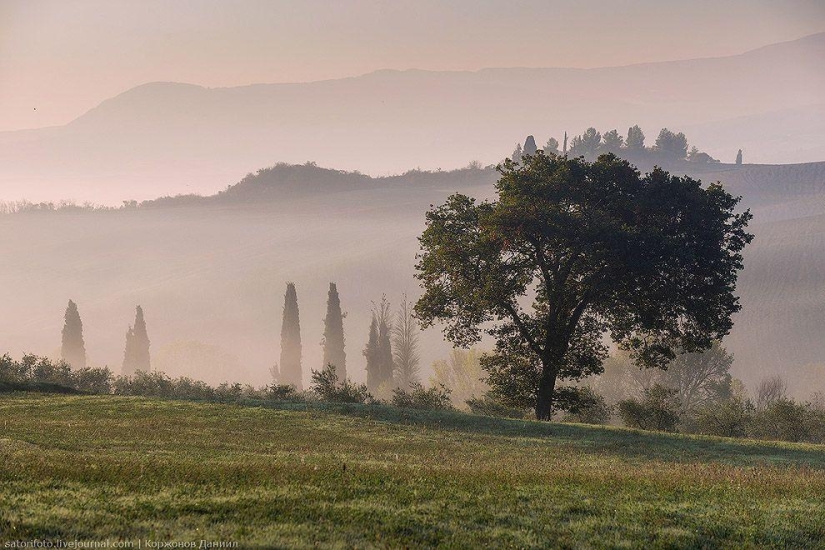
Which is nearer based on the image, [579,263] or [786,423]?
[579,263]

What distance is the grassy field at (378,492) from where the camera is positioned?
43.8 ft

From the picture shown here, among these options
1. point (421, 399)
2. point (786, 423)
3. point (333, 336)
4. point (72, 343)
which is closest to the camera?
point (786, 423)

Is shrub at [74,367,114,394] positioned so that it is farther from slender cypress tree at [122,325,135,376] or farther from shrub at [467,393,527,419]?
slender cypress tree at [122,325,135,376]

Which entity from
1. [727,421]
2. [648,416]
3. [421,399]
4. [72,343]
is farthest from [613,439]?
[72,343]

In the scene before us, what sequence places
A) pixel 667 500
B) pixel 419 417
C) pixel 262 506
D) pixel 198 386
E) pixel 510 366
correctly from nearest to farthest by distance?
pixel 262 506 → pixel 667 500 → pixel 419 417 → pixel 510 366 → pixel 198 386

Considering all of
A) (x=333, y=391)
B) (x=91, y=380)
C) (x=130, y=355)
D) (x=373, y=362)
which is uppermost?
(x=130, y=355)

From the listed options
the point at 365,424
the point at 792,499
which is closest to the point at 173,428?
the point at 365,424

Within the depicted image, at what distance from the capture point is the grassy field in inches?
526

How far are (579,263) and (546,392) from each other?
30.7ft

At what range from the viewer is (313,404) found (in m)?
46.7

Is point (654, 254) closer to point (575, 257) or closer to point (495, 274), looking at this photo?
point (575, 257)

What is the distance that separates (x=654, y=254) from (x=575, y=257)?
5.04 m

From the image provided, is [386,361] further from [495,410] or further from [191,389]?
[495,410]

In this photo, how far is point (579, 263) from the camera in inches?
1873
